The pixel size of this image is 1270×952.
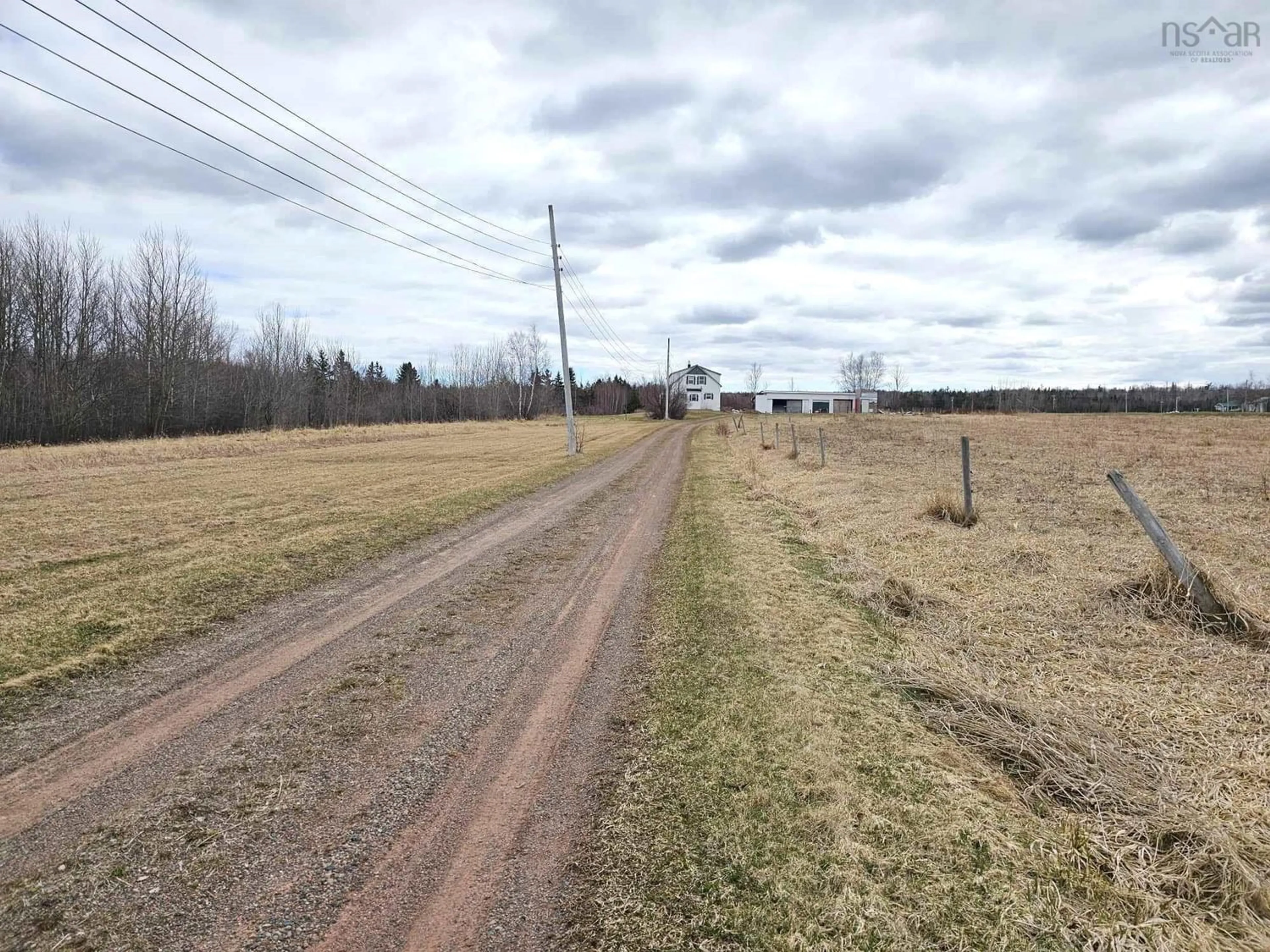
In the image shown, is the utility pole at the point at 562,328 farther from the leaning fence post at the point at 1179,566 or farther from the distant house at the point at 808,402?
the distant house at the point at 808,402

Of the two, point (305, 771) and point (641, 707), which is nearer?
point (305, 771)

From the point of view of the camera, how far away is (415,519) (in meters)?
11.1

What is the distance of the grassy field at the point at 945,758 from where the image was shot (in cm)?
253

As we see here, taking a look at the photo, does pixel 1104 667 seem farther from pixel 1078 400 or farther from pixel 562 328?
pixel 1078 400

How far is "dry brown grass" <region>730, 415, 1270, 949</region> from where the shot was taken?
285cm

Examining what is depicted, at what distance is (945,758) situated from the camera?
12.3 feet

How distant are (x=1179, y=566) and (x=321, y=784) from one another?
719 cm

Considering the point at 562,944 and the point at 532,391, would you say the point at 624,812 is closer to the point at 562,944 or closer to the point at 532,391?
the point at 562,944

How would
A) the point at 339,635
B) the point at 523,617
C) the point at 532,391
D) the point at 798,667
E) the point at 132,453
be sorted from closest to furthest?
the point at 798,667
the point at 339,635
the point at 523,617
the point at 132,453
the point at 532,391

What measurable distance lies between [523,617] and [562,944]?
4.04 metres

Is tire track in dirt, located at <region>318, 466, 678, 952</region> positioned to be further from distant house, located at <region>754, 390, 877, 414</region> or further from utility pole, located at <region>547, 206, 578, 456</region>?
distant house, located at <region>754, 390, 877, 414</region>

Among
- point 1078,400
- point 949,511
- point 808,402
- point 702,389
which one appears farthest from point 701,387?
point 949,511

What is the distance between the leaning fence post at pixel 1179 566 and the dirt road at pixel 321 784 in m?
4.85

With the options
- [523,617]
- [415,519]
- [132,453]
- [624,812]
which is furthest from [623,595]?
[132,453]
